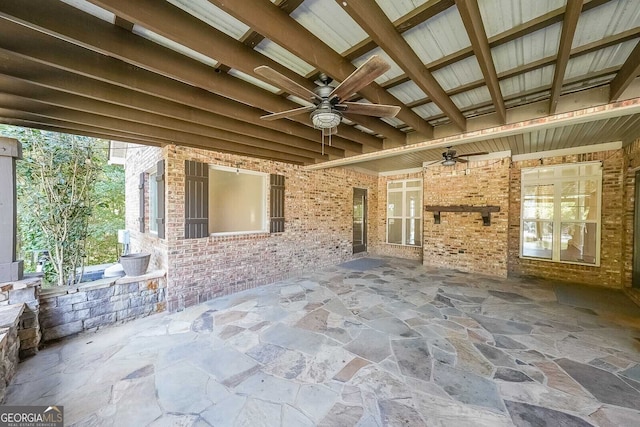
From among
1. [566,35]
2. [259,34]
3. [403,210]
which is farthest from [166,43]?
[403,210]

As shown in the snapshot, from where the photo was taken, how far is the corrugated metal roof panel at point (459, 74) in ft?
7.73

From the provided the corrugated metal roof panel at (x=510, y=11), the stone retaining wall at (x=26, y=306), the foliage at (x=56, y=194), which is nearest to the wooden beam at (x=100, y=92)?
the foliage at (x=56, y=194)

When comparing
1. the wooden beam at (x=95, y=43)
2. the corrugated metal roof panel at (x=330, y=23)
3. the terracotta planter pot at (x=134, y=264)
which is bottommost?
the terracotta planter pot at (x=134, y=264)

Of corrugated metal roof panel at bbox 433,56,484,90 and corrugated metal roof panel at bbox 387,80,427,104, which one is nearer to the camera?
corrugated metal roof panel at bbox 433,56,484,90

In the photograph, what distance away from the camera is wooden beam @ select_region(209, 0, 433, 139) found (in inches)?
59.7

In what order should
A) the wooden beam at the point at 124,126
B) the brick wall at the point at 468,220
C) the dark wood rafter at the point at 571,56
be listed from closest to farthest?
the dark wood rafter at the point at 571,56 < the wooden beam at the point at 124,126 < the brick wall at the point at 468,220

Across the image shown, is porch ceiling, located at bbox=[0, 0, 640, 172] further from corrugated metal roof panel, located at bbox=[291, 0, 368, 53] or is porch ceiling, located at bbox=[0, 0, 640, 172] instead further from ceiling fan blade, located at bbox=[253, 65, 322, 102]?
ceiling fan blade, located at bbox=[253, 65, 322, 102]

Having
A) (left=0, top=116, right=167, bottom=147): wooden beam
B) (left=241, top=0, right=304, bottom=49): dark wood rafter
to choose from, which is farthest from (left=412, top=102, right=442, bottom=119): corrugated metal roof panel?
(left=0, top=116, right=167, bottom=147): wooden beam

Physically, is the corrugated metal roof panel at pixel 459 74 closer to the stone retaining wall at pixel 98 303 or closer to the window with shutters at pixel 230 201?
the window with shutters at pixel 230 201

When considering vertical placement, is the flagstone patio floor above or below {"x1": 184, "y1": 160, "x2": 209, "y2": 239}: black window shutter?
below

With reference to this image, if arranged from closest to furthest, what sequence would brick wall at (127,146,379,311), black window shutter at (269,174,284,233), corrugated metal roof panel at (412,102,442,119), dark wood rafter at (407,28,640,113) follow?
dark wood rafter at (407,28,640,113) → corrugated metal roof panel at (412,102,442,119) → brick wall at (127,146,379,311) → black window shutter at (269,174,284,233)

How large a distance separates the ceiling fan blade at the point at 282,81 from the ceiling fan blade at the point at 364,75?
247 mm

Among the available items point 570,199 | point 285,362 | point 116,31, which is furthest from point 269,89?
point 570,199

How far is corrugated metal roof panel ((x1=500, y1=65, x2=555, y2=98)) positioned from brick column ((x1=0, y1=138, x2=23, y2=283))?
5.76 metres
